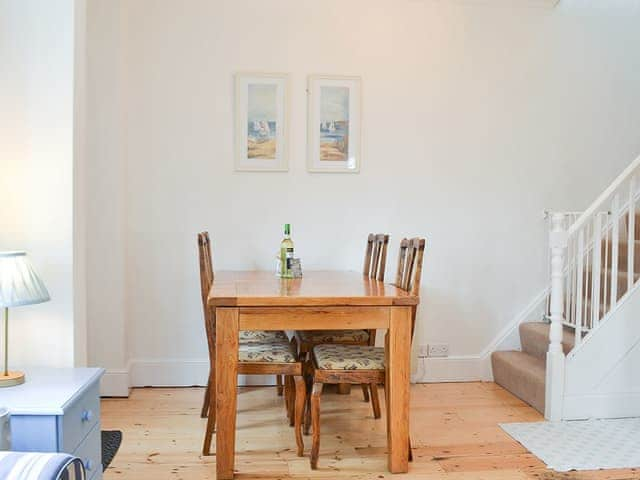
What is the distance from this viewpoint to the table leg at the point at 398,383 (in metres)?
2.64

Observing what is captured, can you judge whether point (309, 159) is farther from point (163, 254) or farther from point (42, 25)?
point (42, 25)

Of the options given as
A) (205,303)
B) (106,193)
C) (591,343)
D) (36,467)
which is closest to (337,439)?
(205,303)

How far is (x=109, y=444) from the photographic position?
2.91m

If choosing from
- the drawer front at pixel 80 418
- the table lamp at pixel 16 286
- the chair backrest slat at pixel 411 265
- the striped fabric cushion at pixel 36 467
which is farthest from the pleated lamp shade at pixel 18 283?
the chair backrest slat at pixel 411 265

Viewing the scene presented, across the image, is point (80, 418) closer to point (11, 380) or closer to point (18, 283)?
point (11, 380)

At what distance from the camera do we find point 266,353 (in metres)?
2.80

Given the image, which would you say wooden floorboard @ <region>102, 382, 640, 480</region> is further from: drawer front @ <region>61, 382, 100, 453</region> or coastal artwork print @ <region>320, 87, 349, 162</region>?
coastal artwork print @ <region>320, 87, 349, 162</region>

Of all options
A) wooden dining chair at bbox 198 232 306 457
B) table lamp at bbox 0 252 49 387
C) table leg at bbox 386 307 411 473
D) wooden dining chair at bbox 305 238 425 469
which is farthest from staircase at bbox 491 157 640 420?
table lamp at bbox 0 252 49 387

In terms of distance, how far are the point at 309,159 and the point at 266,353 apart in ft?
5.53

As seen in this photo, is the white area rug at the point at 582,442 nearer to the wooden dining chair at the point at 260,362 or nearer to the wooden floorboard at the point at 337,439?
the wooden floorboard at the point at 337,439

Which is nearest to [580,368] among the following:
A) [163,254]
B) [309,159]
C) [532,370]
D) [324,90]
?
[532,370]

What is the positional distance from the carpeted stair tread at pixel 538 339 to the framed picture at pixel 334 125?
5.29 feet

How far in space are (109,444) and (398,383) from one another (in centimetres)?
145

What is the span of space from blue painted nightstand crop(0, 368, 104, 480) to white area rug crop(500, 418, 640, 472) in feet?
6.54
